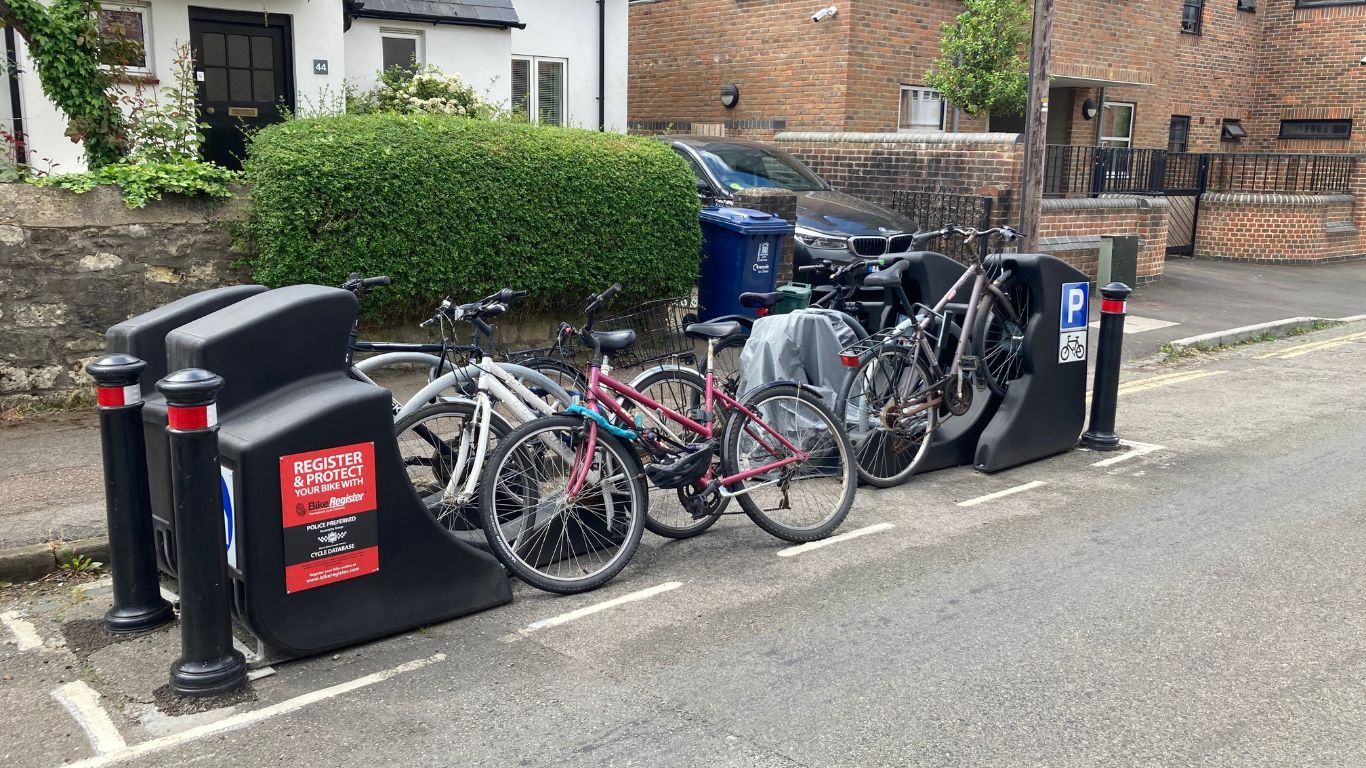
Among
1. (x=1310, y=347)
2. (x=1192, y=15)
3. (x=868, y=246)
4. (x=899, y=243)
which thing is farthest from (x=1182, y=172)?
(x=868, y=246)

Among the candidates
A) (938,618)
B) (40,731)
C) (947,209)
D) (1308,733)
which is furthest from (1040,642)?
(947,209)

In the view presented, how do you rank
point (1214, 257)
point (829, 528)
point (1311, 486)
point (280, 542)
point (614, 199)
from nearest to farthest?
point (280, 542) < point (829, 528) < point (1311, 486) < point (614, 199) < point (1214, 257)

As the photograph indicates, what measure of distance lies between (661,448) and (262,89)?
9.89 meters

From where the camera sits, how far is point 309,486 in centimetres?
433

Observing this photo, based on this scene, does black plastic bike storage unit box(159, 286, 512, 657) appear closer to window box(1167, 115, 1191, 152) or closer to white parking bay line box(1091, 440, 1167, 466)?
white parking bay line box(1091, 440, 1167, 466)

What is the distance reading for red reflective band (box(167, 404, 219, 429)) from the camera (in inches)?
159

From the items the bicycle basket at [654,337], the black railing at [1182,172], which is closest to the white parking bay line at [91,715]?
the bicycle basket at [654,337]

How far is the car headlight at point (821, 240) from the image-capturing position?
38.6 ft

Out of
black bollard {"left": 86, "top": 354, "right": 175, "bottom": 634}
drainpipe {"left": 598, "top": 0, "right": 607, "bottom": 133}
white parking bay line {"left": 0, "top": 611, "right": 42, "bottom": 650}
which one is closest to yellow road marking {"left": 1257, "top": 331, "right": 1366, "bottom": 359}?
drainpipe {"left": 598, "top": 0, "right": 607, "bottom": 133}

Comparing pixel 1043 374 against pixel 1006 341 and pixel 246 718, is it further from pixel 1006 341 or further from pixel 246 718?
pixel 246 718

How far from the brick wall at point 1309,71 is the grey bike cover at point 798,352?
21318mm

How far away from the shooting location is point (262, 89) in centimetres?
1354

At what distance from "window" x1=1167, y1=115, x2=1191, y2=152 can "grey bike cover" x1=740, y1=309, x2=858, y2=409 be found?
763 inches

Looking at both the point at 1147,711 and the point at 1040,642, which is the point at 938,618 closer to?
the point at 1040,642
